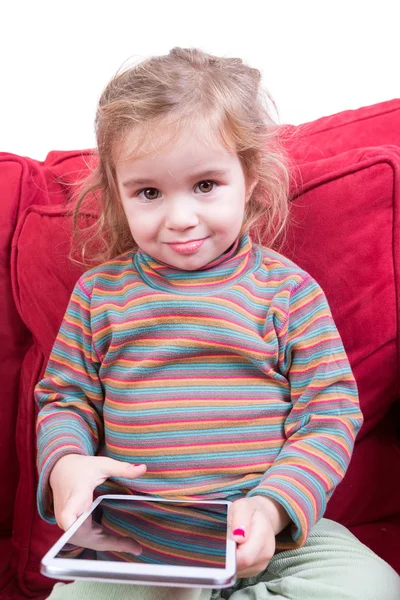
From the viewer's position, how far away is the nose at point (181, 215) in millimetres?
912

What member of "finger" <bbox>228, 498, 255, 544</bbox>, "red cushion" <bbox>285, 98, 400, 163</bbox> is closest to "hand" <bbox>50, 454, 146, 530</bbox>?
"finger" <bbox>228, 498, 255, 544</bbox>

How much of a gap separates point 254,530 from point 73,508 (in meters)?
0.22

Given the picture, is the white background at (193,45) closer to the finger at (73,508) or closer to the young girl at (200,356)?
the young girl at (200,356)

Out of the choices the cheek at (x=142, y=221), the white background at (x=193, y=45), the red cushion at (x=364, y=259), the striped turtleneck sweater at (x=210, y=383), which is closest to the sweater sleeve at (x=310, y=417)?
the striped turtleneck sweater at (x=210, y=383)

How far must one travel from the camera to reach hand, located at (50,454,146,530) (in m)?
0.85

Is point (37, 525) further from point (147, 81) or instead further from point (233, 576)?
point (147, 81)

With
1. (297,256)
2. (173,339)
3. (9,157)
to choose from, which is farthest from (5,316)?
(297,256)

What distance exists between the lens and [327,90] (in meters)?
1.46

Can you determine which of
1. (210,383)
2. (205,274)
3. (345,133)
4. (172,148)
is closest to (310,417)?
(210,383)

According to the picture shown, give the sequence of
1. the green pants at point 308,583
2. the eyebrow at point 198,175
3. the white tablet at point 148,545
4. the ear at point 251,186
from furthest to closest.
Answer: the ear at point 251,186, the eyebrow at point 198,175, the green pants at point 308,583, the white tablet at point 148,545

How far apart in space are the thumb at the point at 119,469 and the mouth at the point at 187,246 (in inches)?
11.1

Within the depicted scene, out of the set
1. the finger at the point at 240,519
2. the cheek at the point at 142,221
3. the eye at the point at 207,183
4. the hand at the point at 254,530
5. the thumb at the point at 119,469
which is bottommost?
the thumb at the point at 119,469

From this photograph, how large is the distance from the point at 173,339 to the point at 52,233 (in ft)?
1.15

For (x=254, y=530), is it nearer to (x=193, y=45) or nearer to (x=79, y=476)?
(x=79, y=476)
